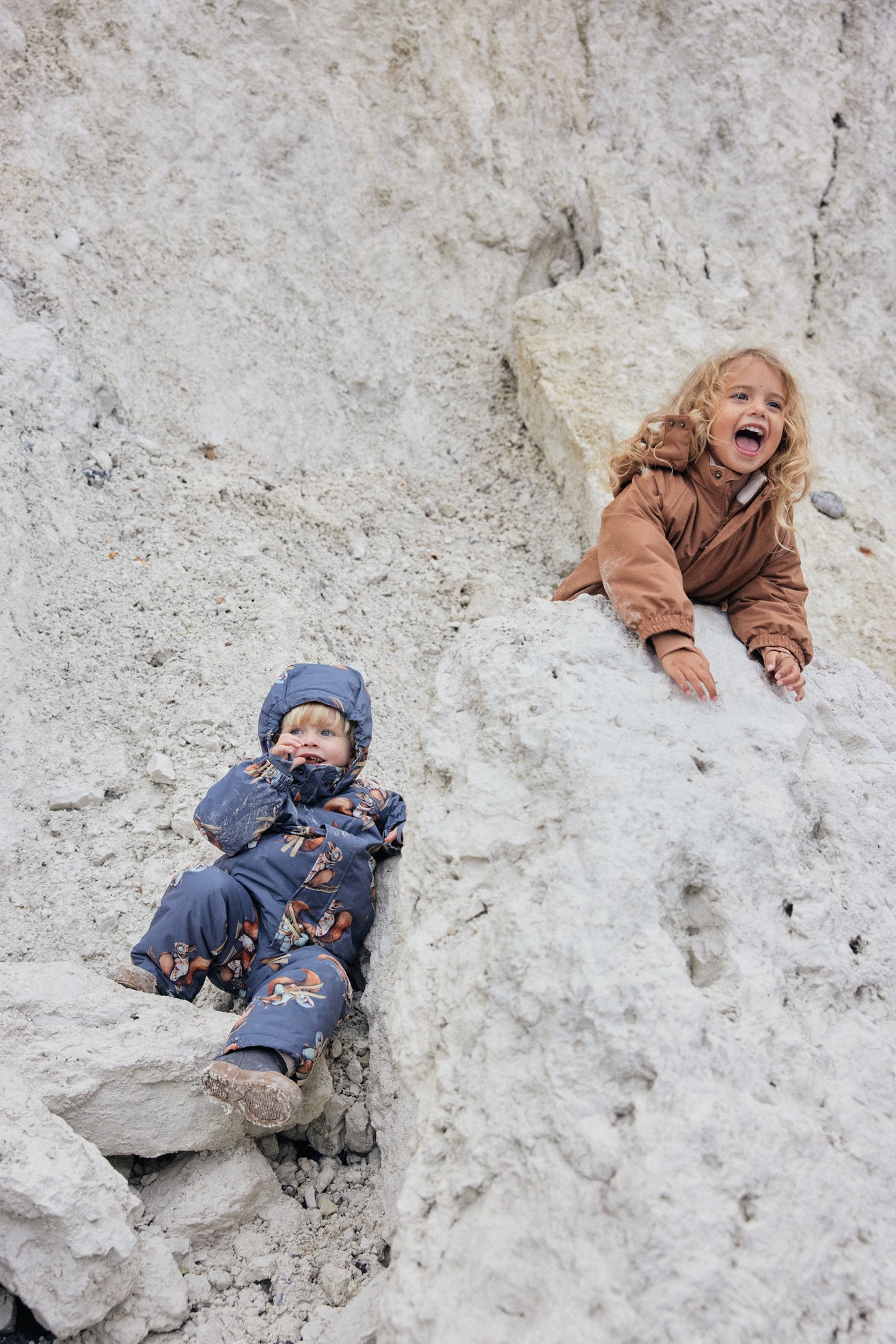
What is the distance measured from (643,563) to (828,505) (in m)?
2.42

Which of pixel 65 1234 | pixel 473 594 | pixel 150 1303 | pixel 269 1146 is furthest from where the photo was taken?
pixel 473 594

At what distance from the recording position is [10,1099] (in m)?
1.84

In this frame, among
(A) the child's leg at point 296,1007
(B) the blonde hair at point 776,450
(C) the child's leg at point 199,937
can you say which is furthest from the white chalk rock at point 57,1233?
(B) the blonde hair at point 776,450

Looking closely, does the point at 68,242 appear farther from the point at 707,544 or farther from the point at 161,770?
the point at 707,544

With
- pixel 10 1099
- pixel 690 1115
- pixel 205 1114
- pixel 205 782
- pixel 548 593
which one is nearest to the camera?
pixel 690 1115

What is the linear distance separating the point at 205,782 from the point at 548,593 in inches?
68.9

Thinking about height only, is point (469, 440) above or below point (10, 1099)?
above

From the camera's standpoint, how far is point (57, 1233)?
1.72 metres

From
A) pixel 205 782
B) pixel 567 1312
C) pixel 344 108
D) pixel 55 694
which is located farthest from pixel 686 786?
pixel 344 108

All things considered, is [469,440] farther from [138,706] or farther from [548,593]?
[138,706]

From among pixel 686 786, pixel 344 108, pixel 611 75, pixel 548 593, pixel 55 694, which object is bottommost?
pixel 55 694

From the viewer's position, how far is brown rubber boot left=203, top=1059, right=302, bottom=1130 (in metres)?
1.93

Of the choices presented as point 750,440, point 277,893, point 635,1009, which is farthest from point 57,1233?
point 750,440

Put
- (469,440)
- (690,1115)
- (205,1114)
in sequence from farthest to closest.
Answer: (469,440)
(205,1114)
(690,1115)
